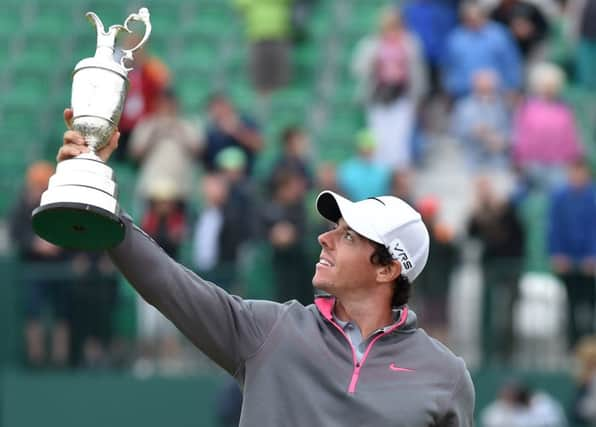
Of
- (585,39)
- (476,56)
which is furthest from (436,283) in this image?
(585,39)

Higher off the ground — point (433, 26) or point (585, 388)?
point (433, 26)

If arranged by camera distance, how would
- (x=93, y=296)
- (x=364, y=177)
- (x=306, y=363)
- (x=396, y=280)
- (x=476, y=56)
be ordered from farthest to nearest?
(x=476, y=56) → (x=364, y=177) → (x=93, y=296) → (x=396, y=280) → (x=306, y=363)

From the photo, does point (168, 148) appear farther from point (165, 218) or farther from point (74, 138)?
point (74, 138)

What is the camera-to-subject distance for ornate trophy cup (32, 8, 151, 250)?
4578mm

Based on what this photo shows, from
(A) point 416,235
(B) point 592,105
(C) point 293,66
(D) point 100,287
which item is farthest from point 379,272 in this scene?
(C) point 293,66

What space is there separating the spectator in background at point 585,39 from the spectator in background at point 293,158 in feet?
9.83

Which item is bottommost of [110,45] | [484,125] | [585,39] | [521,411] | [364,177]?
[521,411]

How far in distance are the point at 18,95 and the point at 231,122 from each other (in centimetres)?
357

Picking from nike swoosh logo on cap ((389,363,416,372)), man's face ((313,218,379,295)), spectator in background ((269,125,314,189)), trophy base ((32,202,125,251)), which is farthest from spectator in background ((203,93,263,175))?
trophy base ((32,202,125,251))

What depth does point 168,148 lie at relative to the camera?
13.7m

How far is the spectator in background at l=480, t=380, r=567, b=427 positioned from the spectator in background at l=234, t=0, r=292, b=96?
184 inches

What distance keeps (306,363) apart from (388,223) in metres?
0.48

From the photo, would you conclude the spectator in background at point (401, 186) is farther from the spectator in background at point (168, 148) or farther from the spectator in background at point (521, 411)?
the spectator in background at point (168, 148)

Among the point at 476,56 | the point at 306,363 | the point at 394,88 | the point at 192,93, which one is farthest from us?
the point at 192,93
